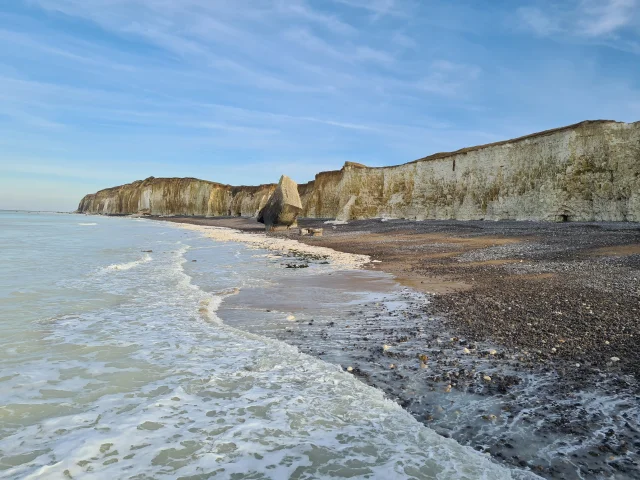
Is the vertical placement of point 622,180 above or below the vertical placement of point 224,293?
above

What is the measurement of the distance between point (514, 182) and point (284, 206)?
63.0ft

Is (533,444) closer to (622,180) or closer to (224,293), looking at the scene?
(224,293)

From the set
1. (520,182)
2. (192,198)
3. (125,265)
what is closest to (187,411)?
(125,265)

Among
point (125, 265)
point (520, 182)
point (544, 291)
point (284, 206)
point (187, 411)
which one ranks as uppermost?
point (520, 182)

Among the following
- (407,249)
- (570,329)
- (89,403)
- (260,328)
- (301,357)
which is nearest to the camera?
(89,403)

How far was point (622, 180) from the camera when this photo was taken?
76.1ft

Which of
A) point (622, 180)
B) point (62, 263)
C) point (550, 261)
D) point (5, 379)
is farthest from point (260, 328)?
point (622, 180)

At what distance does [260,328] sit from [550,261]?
396 inches

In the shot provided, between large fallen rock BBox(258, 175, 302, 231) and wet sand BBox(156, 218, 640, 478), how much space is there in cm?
2441

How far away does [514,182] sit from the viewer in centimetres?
3117

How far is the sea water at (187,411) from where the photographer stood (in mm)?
2916

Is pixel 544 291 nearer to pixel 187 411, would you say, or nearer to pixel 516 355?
pixel 516 355

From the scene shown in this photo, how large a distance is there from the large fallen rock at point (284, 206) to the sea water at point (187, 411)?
27.8m

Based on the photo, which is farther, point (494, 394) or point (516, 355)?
point (516, 355)
